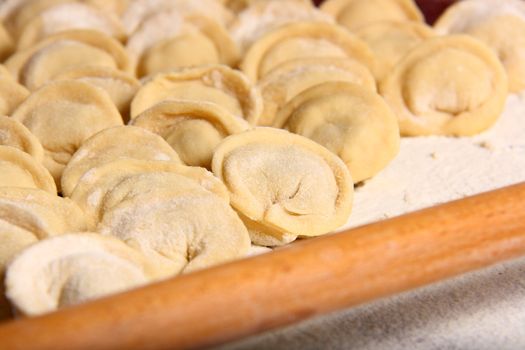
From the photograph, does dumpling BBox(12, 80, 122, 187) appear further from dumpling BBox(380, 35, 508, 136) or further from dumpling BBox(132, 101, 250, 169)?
dumpling BBox(380, 35, 508, 136)

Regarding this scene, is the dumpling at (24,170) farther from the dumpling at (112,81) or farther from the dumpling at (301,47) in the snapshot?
the dumpling at (301,47)

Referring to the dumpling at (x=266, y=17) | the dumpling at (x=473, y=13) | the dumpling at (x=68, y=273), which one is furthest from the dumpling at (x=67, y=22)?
the dumpling at (x=68, y=273)

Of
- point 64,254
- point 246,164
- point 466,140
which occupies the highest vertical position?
point 64,254

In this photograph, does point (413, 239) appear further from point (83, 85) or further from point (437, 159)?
point (83, 85)

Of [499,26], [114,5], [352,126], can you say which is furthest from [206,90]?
[499,26]

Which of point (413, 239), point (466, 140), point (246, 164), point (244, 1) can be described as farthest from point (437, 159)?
point (244, 1)

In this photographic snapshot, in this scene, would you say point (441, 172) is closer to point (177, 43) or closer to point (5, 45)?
point (177, 43)
